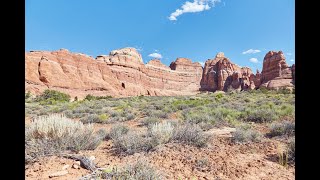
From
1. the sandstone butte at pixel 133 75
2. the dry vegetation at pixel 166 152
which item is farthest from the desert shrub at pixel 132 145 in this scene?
the sandstone butte at pixel 133 75

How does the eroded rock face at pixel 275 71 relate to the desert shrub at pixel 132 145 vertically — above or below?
above

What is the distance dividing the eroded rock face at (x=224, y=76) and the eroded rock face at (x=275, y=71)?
12.6 meters

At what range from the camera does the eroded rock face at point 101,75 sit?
53.6 meters

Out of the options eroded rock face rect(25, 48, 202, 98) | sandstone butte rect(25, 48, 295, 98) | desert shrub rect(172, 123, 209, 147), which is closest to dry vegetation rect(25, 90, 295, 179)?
desert shrub rect(172, 123, 209, 147)

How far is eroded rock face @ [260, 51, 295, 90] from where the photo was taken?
3007 inches

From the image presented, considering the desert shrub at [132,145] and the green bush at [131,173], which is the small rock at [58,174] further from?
the desert shrub at [132,145]

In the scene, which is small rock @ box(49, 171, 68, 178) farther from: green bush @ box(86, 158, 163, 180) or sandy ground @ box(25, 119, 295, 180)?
green bush @ box(86, 158, 163, 180)

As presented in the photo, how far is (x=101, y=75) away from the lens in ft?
229

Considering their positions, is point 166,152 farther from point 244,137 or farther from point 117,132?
point 244,137

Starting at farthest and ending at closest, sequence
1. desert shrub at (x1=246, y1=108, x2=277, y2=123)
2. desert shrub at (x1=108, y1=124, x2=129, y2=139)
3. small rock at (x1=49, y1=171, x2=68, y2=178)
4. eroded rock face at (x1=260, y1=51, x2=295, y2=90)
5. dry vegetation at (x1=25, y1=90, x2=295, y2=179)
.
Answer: eroded rock face at (x1=260, y1=51, x2=295, y2=90)
desert shrub at (x1=246, y1=108, x2=277, y2=123)
desert shrub at (x1=108, y1=124, x2=129, y2=139)
dry vegetation at (x1=25, y1=90, x2=295, y2=179)
small rock at (x1=49, y1=171, x2=68, y2=178)
